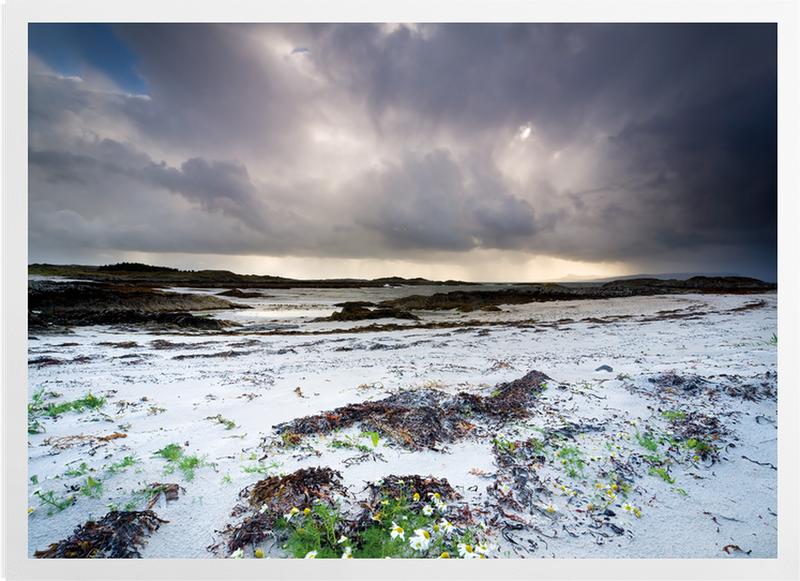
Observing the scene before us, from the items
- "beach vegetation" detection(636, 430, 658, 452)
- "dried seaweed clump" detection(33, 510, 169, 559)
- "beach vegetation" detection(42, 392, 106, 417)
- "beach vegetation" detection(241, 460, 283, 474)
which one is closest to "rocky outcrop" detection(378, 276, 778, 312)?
"beach vegetation" detection(636, 430, 658, 452)

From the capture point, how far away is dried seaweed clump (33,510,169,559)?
5.66 ft

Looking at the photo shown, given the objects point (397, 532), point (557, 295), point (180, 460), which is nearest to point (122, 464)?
point (180, 460)

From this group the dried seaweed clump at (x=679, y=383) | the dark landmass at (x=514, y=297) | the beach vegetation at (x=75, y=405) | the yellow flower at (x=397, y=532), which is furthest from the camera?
the dark landmass at (x=514, y=297)

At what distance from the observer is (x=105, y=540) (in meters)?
1.72

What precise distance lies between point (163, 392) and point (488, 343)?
763cm

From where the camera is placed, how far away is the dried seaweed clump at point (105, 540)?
1.73 metres

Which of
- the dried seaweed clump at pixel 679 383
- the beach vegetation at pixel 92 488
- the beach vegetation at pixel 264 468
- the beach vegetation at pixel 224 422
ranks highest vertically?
the dried seaweed clump at pixel 679 383

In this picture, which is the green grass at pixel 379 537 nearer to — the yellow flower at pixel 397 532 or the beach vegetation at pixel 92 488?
the yellow flower at pixel 397 532

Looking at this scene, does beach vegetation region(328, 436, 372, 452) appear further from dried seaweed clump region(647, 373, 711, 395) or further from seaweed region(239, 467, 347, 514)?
dried seaweed clump region(647, 373, 711, 395)

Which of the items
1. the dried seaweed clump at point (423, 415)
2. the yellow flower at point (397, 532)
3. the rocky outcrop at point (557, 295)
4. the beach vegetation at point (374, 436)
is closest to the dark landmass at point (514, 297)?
the rocky outcrop at point (557, 295)

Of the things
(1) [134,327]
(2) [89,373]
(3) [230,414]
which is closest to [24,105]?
(3) [230,414]

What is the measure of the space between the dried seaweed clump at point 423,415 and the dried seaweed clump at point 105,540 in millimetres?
1258

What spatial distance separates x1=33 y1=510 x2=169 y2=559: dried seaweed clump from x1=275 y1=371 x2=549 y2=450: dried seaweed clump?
1.26m

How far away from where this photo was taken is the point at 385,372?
225 inches
